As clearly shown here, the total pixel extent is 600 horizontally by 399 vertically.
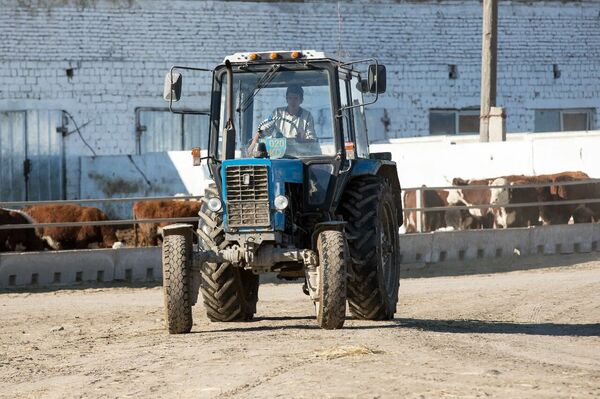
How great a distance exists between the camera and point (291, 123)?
42.3 ft

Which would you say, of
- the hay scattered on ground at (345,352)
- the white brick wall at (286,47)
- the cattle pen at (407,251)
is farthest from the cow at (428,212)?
the hay scattered on ground at (345,352)

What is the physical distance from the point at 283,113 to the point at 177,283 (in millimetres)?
2008

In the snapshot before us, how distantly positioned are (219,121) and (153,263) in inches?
346

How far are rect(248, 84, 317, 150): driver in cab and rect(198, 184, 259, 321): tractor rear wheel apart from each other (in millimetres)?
761

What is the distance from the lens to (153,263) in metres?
21.8

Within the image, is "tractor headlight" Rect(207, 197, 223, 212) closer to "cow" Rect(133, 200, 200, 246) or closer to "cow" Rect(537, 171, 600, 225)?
"cow" Rect(133, 200, 200, 246)

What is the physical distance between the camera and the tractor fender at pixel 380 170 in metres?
13.1

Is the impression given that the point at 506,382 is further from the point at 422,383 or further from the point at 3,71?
the point at 3,71

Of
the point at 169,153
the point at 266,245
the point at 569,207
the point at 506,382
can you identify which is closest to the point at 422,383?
the point at 506,382

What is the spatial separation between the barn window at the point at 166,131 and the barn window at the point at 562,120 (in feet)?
28.4

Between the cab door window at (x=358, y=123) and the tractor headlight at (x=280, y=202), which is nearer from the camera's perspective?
the tractor headlight at (x=280, y=202)

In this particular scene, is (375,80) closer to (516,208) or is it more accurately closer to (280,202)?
(280,202)

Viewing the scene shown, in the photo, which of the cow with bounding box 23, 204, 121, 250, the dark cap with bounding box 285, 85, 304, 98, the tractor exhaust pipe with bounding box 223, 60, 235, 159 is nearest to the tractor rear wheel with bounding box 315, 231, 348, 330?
the tractor exhaust pipe with bounding box 223, 60, 235, 159

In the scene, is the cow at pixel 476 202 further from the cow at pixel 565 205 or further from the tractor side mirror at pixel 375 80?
the tractor side mirror at pixel 375 80
